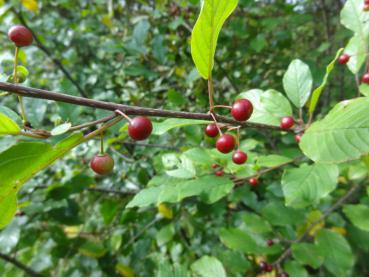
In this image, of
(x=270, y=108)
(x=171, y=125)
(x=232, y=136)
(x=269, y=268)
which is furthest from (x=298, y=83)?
(x=269, y=268)

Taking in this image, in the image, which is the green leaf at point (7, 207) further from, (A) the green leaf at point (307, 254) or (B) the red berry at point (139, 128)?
(A) the green leaf at point (307, 254)

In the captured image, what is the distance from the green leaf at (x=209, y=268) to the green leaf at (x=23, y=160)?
38.3 inches

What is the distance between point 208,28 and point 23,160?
51 centimetres

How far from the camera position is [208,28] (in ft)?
2.70

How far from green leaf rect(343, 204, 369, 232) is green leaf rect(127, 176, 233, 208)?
62 centimetres

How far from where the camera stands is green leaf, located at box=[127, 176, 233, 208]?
4.50 feet

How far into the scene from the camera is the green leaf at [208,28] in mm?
792

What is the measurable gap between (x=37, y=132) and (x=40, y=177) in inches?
71.0

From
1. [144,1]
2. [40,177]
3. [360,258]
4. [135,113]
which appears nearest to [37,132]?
[135,113]

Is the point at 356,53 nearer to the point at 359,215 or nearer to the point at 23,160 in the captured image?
the point at 359,215

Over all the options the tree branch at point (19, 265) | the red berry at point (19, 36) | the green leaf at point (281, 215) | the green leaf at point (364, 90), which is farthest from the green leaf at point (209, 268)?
the red berry at point (19, 36)

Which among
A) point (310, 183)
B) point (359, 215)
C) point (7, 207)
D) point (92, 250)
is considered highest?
point (7, 207)

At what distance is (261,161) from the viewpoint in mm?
1319

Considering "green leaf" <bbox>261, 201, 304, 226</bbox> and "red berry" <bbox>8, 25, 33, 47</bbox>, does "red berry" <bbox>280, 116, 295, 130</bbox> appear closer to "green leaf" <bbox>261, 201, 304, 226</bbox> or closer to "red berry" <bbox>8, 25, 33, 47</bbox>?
"green leaf" <bbox>261, 201, 304, 226</bbox>
